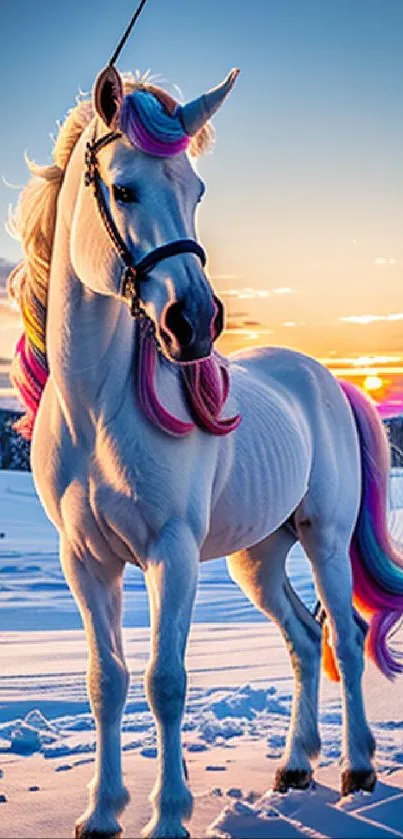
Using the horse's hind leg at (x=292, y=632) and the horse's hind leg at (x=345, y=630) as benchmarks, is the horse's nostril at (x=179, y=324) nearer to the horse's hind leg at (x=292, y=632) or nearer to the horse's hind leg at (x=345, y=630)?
the horse's hind leg at (x=345, y=630)

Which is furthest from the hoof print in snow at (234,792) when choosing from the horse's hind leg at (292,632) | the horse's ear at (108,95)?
the horse's ear at (108,95)

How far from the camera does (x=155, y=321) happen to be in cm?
178

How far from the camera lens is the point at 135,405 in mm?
1985

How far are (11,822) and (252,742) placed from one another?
2.97ft

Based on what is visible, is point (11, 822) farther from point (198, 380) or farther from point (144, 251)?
point (144, 251)

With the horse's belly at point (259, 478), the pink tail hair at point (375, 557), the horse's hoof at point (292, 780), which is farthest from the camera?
the pink tail hair at point (375, 557)

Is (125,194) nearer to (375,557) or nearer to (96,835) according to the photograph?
(96,835)

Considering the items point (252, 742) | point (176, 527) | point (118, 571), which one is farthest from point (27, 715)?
point (176, 527)

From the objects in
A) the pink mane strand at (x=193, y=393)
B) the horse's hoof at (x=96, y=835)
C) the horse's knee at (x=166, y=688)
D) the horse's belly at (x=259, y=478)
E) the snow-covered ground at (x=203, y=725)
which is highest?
the pink mane strand at (x=193, y=393)

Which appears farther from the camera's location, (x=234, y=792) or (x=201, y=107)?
(x=234, y=792)

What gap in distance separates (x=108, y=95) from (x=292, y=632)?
152cm

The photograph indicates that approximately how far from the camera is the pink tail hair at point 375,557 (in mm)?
2850

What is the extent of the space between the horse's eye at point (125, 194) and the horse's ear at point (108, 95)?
0.11 metres

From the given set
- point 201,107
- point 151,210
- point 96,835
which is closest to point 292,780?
point 96,835
